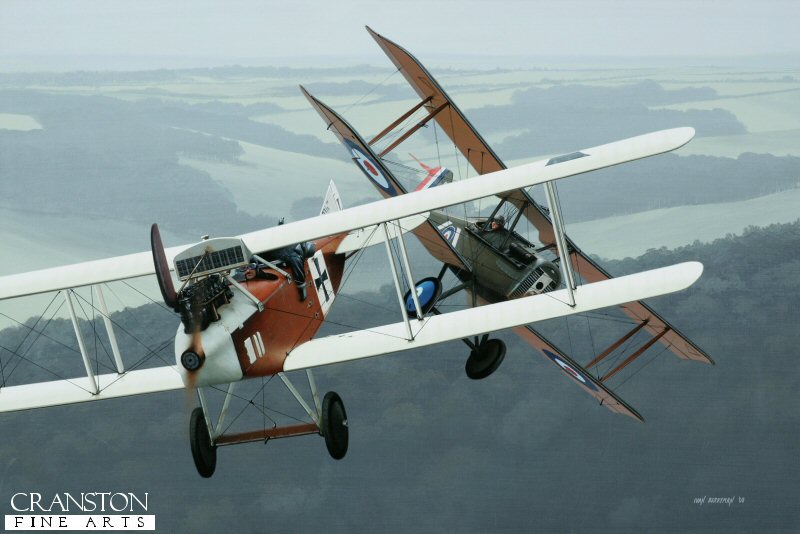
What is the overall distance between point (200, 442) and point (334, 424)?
1.74 meters

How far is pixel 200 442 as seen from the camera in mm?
15711

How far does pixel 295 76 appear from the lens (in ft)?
314

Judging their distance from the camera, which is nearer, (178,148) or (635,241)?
(635,241)

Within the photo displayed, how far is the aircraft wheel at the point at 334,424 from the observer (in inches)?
619

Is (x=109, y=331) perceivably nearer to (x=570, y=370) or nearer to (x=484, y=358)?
(x=484, y=358)

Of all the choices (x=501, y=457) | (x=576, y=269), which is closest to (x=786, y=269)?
(x=501, y=457)

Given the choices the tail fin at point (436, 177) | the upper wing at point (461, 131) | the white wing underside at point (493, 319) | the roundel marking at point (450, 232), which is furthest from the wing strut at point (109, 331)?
the upper wing at point (461, 131)

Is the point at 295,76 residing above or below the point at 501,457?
above

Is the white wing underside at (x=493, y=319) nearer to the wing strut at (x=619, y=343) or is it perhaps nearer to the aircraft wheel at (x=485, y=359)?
the aircraft wheel at (x=485, y=359)

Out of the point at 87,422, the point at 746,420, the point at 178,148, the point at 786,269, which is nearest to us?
the point at 746,420

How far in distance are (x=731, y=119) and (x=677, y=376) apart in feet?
134

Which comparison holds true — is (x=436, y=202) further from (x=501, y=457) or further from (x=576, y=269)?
(x=501, y=457)

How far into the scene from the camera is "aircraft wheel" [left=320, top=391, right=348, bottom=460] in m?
15.7

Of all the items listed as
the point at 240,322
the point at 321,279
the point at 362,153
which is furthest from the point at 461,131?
the point at 240,322
